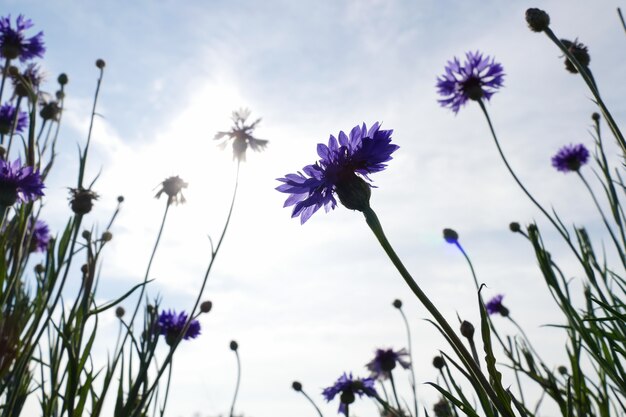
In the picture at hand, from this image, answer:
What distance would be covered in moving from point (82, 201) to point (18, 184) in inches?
8.4

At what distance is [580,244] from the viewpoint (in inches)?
61.5

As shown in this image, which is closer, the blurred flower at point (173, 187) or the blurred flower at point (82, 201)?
the blurred flower at point (82, 201)

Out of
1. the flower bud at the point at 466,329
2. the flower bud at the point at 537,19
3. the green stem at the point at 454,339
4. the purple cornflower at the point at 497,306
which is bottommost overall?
the green stem at the point at 454,339

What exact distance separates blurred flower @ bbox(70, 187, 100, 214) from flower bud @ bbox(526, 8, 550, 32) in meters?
1.58

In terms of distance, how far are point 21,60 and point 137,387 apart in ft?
8.63

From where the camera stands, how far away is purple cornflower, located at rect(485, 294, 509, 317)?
3918 mm

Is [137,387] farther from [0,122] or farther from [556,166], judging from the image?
[556,166]

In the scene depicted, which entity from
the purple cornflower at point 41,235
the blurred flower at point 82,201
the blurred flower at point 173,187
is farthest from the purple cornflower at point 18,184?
the purple cornflower at point 41,235

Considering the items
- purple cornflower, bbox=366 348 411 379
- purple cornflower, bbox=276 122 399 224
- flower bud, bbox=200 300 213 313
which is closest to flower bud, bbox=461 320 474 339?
purple cornflower, bbox=276 122 399 224

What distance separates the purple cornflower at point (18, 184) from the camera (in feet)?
5.67

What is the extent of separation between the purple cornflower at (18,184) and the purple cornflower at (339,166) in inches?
42.9

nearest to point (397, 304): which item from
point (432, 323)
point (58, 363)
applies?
point (58, 363)

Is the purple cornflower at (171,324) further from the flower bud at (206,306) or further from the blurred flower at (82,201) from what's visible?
the blurred flower at (82,201)

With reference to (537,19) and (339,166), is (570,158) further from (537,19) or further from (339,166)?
(339,166)
